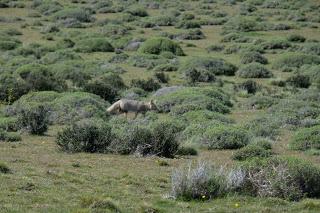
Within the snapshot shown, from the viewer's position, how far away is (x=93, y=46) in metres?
43.5

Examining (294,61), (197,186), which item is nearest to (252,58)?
(294,61)

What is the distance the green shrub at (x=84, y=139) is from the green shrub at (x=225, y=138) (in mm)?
3017

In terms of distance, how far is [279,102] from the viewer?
26672mm

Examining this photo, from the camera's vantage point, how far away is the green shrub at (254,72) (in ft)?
Answer: 115

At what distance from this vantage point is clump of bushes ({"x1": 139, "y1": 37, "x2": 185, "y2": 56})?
42.8 m

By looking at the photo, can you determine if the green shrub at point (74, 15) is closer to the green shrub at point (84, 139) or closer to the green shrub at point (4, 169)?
the green shrub at point (84, 139)

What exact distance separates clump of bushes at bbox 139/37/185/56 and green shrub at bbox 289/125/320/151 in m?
24.0

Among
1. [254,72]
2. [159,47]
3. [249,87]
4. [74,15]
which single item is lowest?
[74,15]

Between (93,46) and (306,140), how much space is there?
2670 cm

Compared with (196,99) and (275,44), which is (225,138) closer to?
(196,99)

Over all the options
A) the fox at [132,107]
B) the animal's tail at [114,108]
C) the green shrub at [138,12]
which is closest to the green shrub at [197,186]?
the fox at [132,107]

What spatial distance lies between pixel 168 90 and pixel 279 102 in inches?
191

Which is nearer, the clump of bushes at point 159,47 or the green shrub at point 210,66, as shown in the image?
the green shrub at point 210,66

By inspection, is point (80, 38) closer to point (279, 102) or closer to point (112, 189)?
point (279, 102)
